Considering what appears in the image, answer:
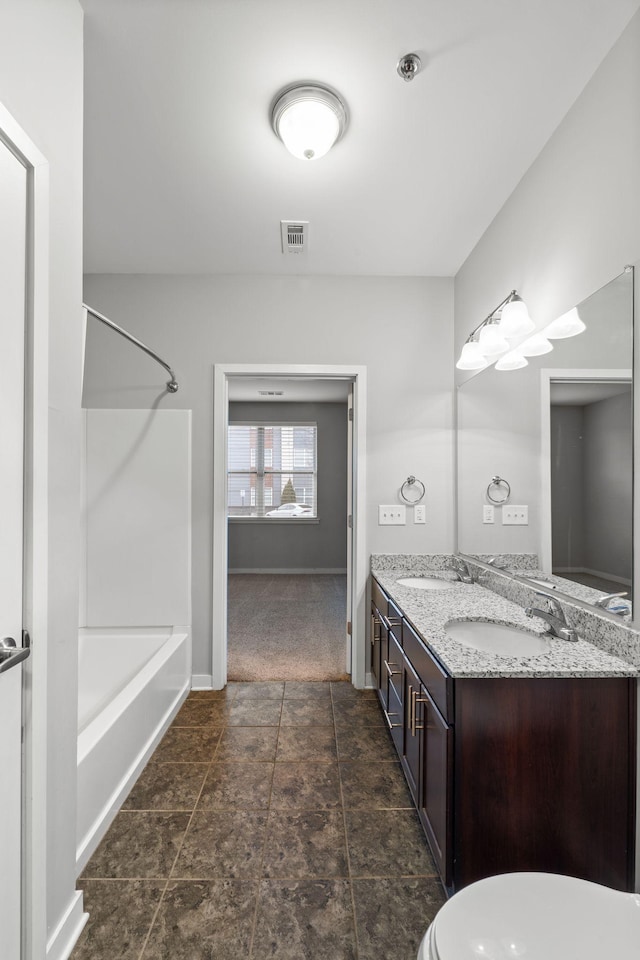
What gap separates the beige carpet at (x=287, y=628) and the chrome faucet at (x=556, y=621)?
1.75 m

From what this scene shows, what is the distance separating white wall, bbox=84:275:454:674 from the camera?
2.94 metres

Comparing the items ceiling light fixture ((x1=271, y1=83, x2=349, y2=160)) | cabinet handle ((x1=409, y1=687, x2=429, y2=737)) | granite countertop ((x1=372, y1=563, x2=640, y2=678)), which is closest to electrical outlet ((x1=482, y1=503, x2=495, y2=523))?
granite countertop ((x1=372, y1=563, x2=640, y2=678))

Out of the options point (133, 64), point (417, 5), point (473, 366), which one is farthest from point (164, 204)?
point (473, 366)

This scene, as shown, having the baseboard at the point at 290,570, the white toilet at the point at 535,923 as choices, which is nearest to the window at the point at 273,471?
the baseboard at the point at 290,570

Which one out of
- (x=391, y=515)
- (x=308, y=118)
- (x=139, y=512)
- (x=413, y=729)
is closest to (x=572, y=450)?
(x=413, y=729)

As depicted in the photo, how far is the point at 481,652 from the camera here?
58.9 inches

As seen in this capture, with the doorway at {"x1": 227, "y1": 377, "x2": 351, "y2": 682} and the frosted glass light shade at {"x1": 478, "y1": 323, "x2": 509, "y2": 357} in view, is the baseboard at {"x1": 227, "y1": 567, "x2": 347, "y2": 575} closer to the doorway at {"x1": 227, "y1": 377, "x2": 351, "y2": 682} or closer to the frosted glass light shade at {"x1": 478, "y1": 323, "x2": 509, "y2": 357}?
the doorway at {"x1": 227, "y1": 377, "x2": 351, "y2": 682}

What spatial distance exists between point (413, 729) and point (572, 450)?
122cm

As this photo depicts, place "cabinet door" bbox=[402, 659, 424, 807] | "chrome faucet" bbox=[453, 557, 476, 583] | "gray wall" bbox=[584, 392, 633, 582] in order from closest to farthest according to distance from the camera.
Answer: "gray wall" bbox=[584, 392, 633, 582], "cabinet door" bbox=[402, 659, 424, 807], "chrome faucet" bbox=[453, 557, 476, 583]

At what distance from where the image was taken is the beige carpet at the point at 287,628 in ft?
10.8

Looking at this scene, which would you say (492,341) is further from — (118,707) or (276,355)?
(118,707)

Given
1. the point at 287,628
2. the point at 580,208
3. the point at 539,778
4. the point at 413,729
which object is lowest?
the point at 287,628

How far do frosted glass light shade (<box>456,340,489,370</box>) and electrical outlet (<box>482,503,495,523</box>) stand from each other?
29.3 inches

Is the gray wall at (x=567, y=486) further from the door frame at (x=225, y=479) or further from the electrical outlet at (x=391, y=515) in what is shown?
the door frame at (x=225, y=479)
